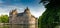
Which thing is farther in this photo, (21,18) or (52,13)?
(21,18)

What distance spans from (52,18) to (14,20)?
11.9m

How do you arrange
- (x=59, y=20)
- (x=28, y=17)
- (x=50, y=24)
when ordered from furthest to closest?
(x=28, y=17), (x=50, y=24), (x=59, y=20)

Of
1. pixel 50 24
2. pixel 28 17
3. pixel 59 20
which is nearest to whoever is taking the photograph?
pixel 59 20

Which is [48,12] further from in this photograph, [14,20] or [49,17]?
[14,20]

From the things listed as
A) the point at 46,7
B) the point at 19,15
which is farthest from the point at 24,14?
the point at 46,7

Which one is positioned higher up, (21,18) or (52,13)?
(21,18)

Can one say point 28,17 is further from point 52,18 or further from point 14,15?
point 52,18

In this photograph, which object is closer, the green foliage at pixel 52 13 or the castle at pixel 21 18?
the green foliage at pixel 52 13

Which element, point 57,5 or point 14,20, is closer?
point 57,5

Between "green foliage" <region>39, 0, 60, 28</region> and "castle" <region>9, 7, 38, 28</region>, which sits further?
"castle" <region>9, 7, 38, 28</region>

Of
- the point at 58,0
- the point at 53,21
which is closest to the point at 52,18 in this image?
the point at 53,21

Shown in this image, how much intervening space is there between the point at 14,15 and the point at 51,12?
11.5 meters

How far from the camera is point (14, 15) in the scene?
642 inches

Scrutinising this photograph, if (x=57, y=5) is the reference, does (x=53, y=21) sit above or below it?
below
